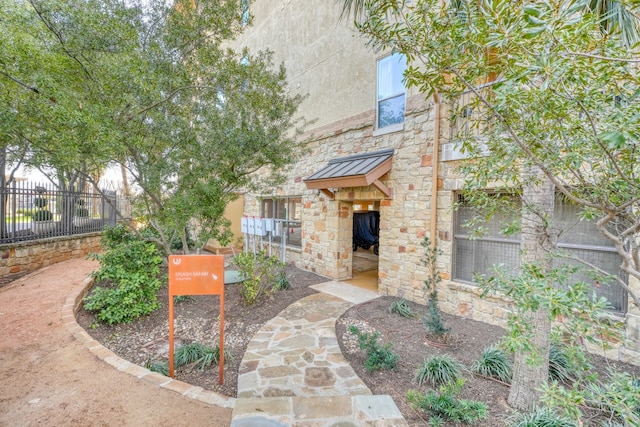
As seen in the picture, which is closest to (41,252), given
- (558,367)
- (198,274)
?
(198,274)

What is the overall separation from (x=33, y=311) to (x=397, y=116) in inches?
290

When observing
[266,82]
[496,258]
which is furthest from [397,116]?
[496,258]

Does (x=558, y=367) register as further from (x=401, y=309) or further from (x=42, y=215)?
(x=42, y=215)

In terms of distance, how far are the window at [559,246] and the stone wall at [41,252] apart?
30.7 ft

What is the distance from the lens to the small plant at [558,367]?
10.3 ft

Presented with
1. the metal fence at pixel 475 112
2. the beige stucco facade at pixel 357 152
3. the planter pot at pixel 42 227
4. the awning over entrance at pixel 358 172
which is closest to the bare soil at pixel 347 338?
the beige stucco facade at pixel 357 152

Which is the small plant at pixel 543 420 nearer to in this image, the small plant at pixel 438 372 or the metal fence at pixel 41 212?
the small plant at pixel 438 372

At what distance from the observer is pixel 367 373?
3289 mm

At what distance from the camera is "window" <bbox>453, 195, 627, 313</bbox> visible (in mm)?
3713

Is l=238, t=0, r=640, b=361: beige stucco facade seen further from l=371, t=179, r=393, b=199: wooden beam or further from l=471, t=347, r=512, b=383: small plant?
l=471, t=347, r=512, b=383: small plant

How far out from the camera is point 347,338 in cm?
415

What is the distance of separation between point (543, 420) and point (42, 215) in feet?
35.4

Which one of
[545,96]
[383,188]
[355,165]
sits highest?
[355,165]

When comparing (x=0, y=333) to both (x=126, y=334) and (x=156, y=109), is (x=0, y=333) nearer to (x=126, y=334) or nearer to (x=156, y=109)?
(x=126, y=334)
